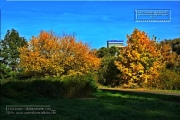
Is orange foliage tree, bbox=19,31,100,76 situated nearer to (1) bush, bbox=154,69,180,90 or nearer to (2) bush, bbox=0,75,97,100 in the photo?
(1) bush, bbox=154,69,180,90

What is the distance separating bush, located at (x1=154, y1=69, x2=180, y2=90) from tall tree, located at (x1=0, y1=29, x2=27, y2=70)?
16.3 meters

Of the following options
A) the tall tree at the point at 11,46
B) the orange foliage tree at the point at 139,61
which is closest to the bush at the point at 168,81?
the orange foliage tree at the point at 139,61

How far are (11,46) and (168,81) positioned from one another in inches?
752

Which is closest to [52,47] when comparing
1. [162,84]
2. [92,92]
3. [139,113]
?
[162,84]

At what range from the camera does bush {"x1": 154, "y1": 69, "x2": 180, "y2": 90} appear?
2946 centimetres

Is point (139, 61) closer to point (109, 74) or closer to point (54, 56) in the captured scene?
point (109, 74)

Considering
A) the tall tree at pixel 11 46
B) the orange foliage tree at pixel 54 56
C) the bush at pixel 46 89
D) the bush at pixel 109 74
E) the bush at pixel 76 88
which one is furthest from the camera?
the tall tree at pixel 11 46

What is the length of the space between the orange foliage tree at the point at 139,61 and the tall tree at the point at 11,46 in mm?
12764

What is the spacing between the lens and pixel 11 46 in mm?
38188

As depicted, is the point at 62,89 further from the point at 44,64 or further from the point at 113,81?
the point at 113,81

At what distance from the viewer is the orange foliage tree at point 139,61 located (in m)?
31.2

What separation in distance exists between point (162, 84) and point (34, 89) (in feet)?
57.5

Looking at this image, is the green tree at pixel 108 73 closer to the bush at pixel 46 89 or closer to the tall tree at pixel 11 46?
the tall tree at pixel 11 46

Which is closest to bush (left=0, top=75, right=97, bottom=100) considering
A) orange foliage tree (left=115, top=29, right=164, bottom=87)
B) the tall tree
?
orange foliage tree (left=115, top=29, right=164, bottom=87)
